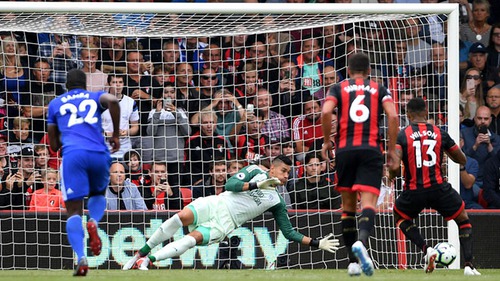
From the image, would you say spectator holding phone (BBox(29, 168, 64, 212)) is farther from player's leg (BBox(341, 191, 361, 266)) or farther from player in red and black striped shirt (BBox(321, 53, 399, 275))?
player in red and black striped shirt (BBox(321, 53, 399, 275))

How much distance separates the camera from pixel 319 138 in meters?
15.2

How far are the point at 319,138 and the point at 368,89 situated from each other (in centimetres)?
492

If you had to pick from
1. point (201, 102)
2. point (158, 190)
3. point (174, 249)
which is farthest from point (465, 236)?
point (201, 102)

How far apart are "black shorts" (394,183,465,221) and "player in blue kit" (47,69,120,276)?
3552 millimetres

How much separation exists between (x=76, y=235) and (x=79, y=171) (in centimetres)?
61

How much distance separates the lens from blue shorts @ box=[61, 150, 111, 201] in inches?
401

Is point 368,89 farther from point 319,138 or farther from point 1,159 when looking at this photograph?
point 1,159

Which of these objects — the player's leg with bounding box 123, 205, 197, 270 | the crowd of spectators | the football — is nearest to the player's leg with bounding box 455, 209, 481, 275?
the football

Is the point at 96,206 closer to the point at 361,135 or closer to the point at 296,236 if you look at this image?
the point at 361,135

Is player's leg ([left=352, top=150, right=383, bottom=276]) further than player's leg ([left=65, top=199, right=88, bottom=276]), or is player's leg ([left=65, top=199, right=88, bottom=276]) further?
player's leg ([left=352, top=150, right=383, bottom=276])

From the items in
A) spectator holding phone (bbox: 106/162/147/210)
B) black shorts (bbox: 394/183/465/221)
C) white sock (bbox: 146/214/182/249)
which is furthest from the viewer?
spectator holding phone (bbox: 106/162/147/210)

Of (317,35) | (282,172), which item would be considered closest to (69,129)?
(282,172)

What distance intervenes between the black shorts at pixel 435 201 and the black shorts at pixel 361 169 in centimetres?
180

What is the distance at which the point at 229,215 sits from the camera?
13.1 meters
